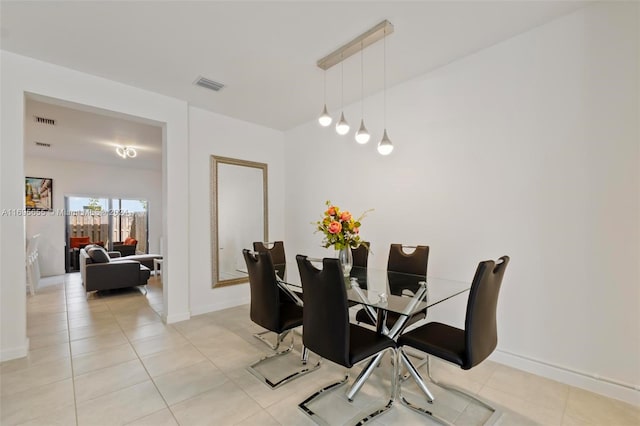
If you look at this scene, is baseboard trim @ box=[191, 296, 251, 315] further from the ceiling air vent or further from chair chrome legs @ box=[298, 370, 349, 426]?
the ceiling air vent

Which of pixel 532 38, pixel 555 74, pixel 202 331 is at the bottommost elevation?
pixel 202 331

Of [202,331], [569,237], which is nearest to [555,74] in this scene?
[569,237]

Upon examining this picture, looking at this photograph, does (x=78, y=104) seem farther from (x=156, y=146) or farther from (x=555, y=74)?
(x=555, y=74)

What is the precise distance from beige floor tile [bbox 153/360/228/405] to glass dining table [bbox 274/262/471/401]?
0.91 meters

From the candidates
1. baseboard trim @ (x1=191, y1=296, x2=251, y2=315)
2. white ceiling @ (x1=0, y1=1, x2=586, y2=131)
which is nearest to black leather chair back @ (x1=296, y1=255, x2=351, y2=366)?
white ceiling @ (x1=0, y1=1, x2=586, y2=131)

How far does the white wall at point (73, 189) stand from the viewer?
6789 millimetres

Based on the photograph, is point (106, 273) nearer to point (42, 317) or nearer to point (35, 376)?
point (42, 317)

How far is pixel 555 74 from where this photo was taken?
90.0 inches

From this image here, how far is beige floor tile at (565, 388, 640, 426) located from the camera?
5.83ft

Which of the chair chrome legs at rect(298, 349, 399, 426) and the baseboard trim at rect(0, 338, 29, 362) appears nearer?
the chair chrome legs at rect(298, 349, 399, 426)

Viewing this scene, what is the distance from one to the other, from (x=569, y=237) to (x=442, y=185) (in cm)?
111

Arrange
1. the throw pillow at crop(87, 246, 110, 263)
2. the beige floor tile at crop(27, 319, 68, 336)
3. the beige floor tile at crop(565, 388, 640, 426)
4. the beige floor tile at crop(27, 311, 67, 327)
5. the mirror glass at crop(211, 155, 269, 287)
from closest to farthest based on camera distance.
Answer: the beige floor tile at crop(565, 388, 640, 426) → the beige floor tile at crop(27, 319, 68, 336) → the beige floor tile at crop(27, 311, 67, 327) → the mirror glass at crop(211, 155, 269, 287) → the throw pillow at crop(87, 246, 110, 263)

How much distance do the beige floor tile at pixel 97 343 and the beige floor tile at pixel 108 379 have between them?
21.7 inches

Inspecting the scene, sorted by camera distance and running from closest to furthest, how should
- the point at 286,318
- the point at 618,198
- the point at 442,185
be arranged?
the point at 618,198 < the point at 286,318 < the point at 442,185
